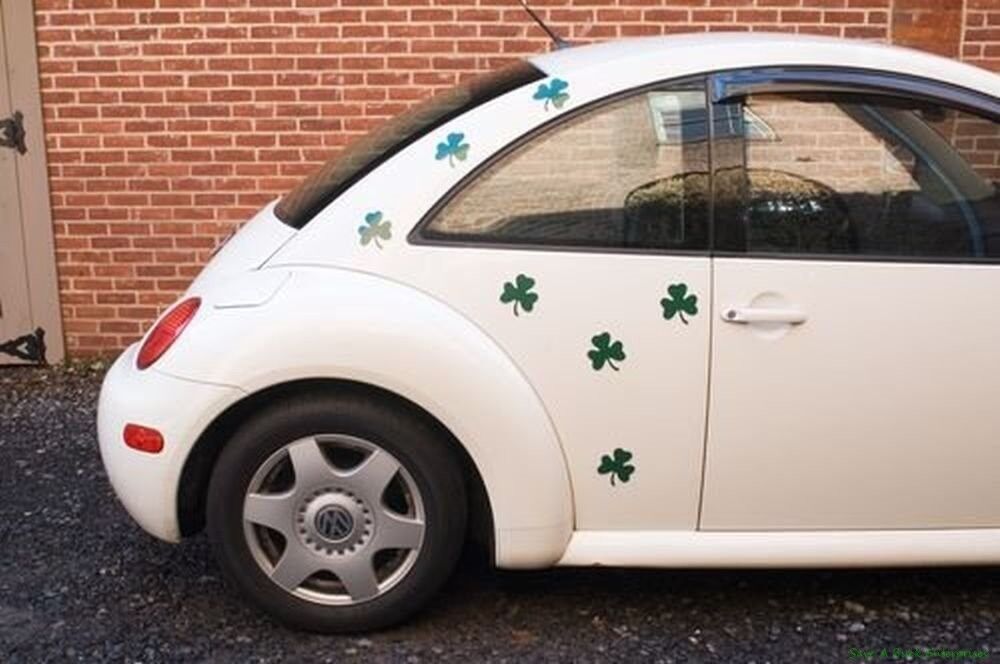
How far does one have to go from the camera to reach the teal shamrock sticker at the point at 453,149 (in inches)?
128

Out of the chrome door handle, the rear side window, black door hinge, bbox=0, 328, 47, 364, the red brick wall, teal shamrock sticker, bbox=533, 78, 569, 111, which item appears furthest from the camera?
black door hinge, bbox=0, 328, 47, 364

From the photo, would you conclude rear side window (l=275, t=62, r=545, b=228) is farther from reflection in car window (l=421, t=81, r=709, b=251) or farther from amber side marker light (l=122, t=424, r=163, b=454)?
amber side marker light (l=122, t=424, r=163, b=454)

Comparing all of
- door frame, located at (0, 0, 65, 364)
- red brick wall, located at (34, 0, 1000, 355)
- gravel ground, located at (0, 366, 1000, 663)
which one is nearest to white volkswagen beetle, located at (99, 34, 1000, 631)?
gravel ground, located at (0, 366, 1000, 663)

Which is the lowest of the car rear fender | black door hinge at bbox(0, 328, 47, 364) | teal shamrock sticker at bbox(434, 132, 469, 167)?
black door hinge at bbox(0, 328, 47, 364)

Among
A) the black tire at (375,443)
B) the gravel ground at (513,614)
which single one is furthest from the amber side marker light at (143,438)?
the gravel ground at (513,614)

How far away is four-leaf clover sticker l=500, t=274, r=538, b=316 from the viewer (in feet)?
10.4

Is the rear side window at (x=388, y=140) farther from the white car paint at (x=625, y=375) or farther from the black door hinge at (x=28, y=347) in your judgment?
the black door hinge at (x=28, y=347)

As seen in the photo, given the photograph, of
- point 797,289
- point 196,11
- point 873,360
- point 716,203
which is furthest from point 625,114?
point 196,11

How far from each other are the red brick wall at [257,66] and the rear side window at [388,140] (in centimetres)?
216

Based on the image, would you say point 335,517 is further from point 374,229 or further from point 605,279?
point 605,279

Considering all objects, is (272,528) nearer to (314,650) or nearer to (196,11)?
(314,650)

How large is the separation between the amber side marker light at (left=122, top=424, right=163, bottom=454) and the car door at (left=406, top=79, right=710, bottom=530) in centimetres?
80

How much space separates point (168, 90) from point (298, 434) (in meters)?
3.13

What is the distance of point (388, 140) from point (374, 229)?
0.36m
